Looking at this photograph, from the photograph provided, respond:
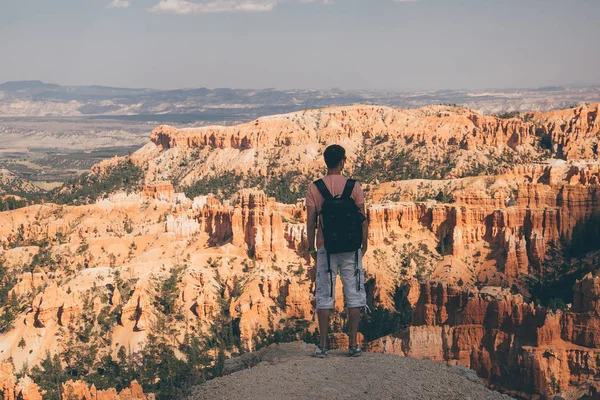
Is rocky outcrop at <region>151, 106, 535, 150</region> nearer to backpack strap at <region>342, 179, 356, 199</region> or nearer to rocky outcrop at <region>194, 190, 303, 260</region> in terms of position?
rocky outcrop at <region>194, 190, 303, 260</region>

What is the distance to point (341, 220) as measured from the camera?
17500 millimetres

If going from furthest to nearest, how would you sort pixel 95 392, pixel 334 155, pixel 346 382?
1. pixel 95 392
2. pixel 334 155
3. pixel 346 382

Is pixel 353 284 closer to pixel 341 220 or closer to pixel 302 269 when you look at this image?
pixel 341 220

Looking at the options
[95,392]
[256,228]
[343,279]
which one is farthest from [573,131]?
[343,279]

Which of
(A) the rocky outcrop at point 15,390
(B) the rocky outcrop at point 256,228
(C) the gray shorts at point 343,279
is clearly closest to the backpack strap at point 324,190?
(C) the gray shorts at point 343,279

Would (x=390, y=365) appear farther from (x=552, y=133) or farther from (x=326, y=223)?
(x=552, y=133)

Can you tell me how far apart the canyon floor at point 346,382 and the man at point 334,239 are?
86 cm

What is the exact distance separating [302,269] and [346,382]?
176ft

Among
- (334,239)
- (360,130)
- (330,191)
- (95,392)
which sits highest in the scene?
Result: (330,191)

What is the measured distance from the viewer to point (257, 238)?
7225cm

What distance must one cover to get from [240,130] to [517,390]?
117548mm

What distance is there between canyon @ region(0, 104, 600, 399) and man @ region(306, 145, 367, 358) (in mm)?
24699

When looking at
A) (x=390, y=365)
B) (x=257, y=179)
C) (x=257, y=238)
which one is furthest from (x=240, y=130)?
(x=390, y=365)

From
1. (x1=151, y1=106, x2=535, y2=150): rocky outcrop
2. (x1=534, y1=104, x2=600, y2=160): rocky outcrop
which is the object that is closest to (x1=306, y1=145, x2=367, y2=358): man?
(x1=534, y1=104, x2=600, y2=160): rocky outcrop
